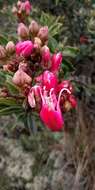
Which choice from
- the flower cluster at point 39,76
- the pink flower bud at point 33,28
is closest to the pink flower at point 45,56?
the flower cluster at point 39,76

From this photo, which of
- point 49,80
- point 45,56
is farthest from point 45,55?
point 49,80

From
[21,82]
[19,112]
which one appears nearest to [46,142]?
[19,112]

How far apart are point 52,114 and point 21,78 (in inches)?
5.4

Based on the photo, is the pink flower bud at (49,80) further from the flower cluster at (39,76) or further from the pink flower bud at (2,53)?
the pink flower bud at (2,53)

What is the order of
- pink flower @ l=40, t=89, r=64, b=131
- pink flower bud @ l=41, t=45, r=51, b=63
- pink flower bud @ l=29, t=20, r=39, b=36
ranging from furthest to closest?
pink flower bud @ l=29, t=20, r=39, b=36 < pink flower bud @ l=41, t=45, r=51, b=63 < pink flower @ l=40, t=89, r=64, b=131

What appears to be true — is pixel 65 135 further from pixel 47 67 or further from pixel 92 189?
pixel 47 67

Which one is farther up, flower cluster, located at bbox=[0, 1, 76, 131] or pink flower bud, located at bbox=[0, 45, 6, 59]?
pink flower bud, located at bbox=[0, 45, 6, 59]

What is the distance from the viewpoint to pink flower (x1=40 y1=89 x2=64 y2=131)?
870mm

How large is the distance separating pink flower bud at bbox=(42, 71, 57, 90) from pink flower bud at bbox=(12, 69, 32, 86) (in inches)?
1.5

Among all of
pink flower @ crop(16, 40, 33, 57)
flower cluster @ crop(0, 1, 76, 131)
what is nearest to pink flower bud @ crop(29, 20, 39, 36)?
flower cluster @ crop(0, 1, 76, 131)

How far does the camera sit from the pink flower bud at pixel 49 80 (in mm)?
928

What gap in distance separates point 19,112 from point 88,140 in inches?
55.4

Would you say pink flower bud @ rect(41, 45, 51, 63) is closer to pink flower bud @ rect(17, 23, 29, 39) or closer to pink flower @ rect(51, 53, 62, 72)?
pink flower @ rect(51, 53, 62, 72)

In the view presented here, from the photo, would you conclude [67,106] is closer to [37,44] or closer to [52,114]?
[52,114]
